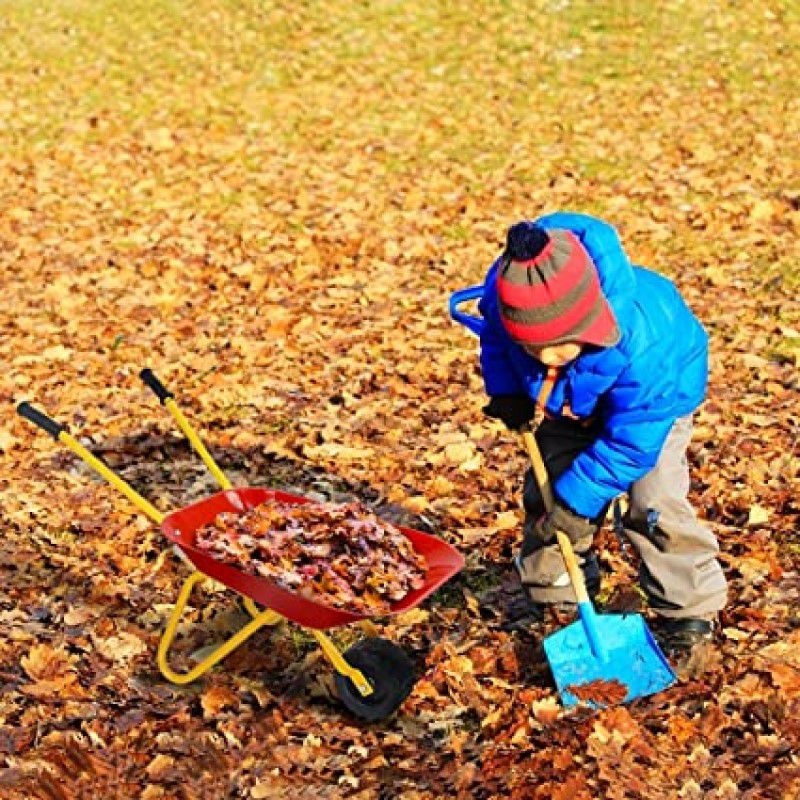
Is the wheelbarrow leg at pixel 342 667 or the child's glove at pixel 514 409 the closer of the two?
the wheelbarrow leg at pixel 342 667

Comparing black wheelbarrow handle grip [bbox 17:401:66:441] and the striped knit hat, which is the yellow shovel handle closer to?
the striped knit hat

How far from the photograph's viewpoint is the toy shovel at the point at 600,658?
4.48m

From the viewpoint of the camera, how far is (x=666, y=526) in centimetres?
457

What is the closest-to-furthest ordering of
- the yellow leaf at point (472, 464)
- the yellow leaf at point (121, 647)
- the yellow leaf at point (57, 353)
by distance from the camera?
the yellow leaf at point (121, 647) → the yellow leaf at point (472, 464) → the yellow leaf at point (57, 353)

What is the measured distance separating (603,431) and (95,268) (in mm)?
6487

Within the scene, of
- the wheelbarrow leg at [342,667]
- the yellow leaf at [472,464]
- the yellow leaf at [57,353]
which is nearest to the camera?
the wheelbarrow leg at [342,667]

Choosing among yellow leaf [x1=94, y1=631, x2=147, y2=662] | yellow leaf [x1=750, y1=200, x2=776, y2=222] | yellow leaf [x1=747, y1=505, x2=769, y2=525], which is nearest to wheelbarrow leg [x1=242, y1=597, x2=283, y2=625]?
yellow leaf [x1=94, y1=631, x2=147, y2=662]

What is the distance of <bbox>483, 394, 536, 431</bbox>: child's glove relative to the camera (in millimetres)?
4664

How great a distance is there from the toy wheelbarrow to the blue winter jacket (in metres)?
0.66

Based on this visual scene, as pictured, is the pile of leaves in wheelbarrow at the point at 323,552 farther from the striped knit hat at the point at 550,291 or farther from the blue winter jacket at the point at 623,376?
the striped knit hat at the point at 550,291

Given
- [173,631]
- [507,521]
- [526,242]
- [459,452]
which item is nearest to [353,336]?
[459,452]

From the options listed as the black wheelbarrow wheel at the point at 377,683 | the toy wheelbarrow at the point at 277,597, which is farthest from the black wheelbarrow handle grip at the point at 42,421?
the black wheelbarrow wheel at the point at 377,683

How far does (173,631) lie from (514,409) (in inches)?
65.9

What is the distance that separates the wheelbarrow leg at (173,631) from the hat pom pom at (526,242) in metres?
1.68
